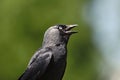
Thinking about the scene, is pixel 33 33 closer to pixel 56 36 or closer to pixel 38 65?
pixel 56 36

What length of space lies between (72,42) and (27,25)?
1530 mm

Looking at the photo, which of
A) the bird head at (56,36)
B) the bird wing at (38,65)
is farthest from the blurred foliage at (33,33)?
the bird wing at (38,65)

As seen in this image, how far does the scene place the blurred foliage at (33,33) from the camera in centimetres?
2495

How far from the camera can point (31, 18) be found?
26.0m

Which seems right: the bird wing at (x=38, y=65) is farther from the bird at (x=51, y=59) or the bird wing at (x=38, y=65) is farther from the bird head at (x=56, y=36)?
the bird head at (x=56, y=36)

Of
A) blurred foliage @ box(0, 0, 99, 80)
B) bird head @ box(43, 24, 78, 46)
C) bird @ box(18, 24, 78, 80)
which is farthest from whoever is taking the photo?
blurred foliage @ box(0, 0, 99, 80)

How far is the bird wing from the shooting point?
39.3ft

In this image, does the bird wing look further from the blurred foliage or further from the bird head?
the blurred foliage

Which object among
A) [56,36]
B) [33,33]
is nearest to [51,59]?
[56,36]

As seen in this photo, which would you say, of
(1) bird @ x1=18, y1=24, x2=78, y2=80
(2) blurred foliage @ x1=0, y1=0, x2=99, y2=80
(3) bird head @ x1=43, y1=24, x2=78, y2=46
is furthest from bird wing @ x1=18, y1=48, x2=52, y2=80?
(2) blurred foliage @ x1=0, y1=0, x2=99, y2=80

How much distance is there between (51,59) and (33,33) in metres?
13.7

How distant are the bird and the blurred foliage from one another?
479 inches

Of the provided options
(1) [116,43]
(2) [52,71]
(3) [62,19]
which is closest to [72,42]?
(3) [62,19]

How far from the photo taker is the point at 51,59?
39.3 feet
